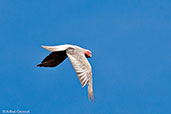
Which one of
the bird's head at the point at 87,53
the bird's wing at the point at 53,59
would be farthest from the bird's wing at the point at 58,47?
the bird's head at the point at 87,53

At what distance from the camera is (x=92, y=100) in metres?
25.5

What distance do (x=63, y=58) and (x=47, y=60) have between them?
112 cm

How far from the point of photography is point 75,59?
1067 inches

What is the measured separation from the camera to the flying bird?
2614 centimetres

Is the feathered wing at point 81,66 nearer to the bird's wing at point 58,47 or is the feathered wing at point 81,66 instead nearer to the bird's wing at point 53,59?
the bird's wing at point 58,47

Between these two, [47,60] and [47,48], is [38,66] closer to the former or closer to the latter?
[47,60]

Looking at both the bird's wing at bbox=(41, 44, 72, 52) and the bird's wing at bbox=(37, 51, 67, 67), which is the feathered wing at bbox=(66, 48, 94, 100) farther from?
the bird's wing at bbox=(37, 51, 67, 67)

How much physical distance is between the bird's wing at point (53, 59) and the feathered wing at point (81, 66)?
0.94 metres

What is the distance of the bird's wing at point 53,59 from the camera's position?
28.4m

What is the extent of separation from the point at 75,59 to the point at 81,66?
741 mm

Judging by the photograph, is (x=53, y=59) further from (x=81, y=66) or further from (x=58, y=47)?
(x=81, y=66)

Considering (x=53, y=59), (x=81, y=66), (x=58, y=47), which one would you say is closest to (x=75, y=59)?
(x=81, y=66)

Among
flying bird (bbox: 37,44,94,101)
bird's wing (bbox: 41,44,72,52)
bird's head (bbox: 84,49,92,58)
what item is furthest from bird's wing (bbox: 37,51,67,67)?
bird's head (bbox: 84,49,92,58)

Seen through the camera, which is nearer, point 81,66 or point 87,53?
point 81,66
